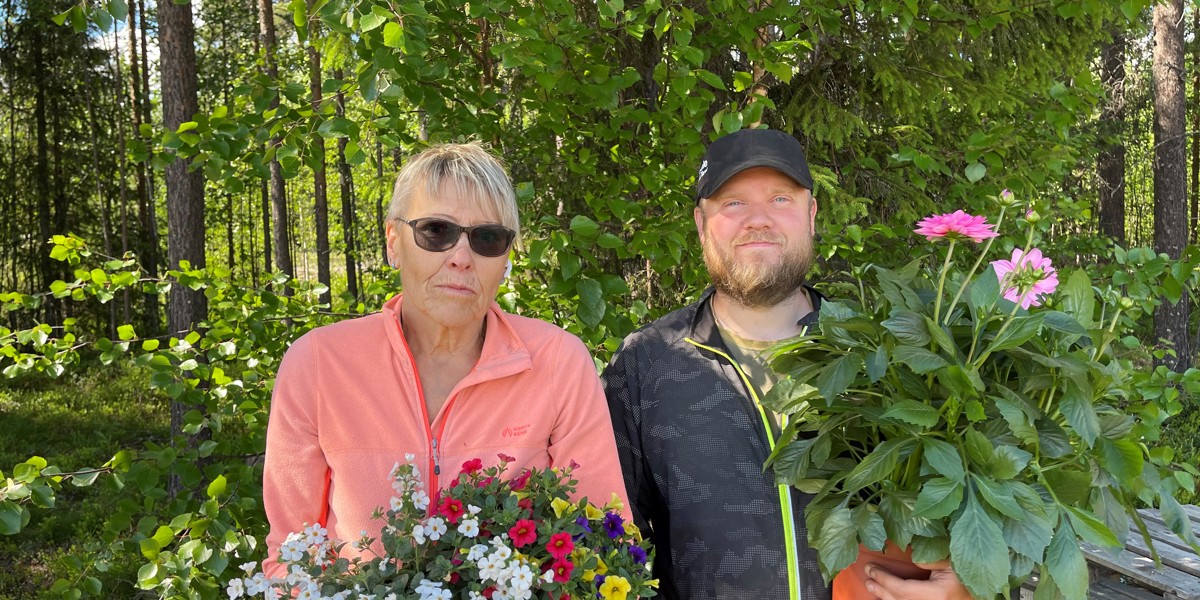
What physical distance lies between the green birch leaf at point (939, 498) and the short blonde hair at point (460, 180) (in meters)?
1.02

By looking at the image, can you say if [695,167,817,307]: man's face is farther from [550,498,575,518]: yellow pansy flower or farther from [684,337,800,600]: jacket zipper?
[550,498,575,518]: yellow pansy flower

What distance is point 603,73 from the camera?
2891mm

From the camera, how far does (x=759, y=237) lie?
7.31 feet

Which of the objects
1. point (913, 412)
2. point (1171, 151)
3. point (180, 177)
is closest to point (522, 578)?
point (913, 412)

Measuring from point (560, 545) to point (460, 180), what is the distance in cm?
85

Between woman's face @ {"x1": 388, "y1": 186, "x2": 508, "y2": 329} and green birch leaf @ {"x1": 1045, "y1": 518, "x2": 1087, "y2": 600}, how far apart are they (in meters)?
1.23

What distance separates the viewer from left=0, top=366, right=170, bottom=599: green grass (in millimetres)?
6391

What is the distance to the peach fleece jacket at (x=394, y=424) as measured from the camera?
1.79 meters

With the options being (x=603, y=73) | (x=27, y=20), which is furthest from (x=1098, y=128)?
(x=27, y=20)

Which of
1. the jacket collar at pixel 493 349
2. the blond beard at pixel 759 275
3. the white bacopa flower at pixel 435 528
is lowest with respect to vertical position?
the white bacopa flower at pixel 435 528

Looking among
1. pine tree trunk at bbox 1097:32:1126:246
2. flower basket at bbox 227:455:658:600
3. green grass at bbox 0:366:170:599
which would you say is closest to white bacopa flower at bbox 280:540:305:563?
flower basket at bbox 227:455:658:600

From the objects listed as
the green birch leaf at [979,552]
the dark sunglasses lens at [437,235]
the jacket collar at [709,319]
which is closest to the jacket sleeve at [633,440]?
the jacket collar at [709,319]

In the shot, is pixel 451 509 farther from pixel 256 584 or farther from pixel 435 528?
pixel 256 584

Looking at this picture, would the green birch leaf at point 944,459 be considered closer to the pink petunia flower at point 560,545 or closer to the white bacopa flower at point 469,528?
the pink petunia flower at point 560,545
